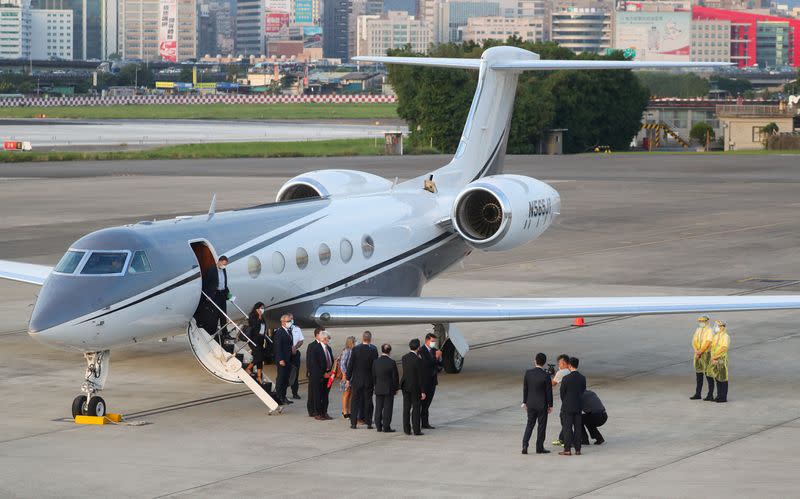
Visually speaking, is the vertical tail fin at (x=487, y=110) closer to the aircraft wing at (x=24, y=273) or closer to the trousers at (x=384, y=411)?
the aircraft wing at (x=24, y=273)

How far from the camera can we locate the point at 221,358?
66.3 feet

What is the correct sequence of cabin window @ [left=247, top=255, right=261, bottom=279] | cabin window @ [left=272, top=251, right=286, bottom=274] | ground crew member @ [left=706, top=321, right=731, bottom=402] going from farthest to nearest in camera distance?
1. cabin window @ [left=272, top=251, right=286, bottom=274]
2. cabin window @ [left=247, top=255, right=261, bottom=279]
3. ground crew member @ [left=706, top=321, right=731, bottom=402]

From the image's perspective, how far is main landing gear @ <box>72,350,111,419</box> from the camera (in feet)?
63.9

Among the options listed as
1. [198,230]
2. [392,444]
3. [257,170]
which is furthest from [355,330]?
[257,170]

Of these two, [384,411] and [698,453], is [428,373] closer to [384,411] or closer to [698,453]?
[384,411]

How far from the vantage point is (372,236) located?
79.2 feet

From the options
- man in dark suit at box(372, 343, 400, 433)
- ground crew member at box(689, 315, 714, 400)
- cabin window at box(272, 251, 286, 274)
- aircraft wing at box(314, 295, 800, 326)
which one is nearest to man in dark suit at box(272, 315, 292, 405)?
cabin window at box(272, 251, 286, 274)

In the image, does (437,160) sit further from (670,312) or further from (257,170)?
(670,312)

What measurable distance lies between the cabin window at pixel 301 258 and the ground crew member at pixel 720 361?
21.4ft

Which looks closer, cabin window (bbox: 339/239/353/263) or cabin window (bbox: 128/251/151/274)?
cabin window (bbox: 128/251/151/274)

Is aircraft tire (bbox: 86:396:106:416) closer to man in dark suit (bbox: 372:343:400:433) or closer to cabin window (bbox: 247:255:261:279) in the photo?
cabin window (bbox: 247:255:261:279)

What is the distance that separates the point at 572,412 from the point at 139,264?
21.3 feet

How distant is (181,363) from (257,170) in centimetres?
5276

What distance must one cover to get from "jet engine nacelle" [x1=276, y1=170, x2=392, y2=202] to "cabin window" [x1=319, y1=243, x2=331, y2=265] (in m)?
2.46
